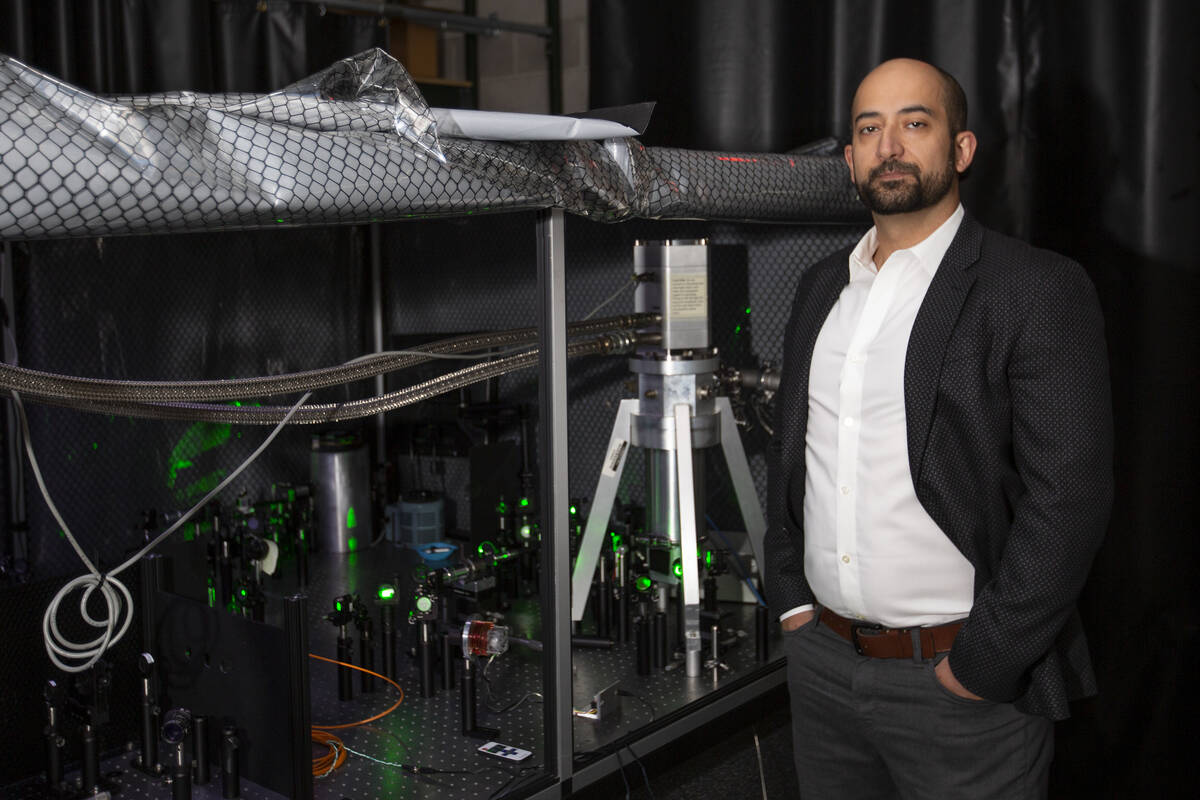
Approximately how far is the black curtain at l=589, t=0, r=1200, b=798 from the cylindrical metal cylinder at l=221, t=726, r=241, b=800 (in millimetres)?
1589

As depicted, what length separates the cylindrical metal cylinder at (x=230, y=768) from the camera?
1.59 m

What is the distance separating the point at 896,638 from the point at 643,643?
732mm

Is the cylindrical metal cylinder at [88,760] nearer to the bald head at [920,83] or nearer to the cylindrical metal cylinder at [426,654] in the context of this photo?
the cylindrical metal cylinder at [426,654]

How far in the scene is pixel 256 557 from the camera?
89.7 inches

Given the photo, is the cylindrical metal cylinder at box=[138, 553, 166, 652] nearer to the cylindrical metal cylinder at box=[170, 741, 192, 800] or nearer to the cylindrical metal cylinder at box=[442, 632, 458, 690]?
the cylindrical metal cylinder at box=[170, 741, 192, 800]

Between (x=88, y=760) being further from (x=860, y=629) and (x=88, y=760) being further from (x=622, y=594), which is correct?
(x=860, y=629)

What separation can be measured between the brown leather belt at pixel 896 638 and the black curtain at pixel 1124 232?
913 mm

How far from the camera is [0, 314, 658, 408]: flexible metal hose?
1532 mm

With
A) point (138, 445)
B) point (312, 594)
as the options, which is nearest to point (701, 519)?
point (312, 594)

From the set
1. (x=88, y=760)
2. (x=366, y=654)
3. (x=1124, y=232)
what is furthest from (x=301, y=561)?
(x=1124, y=232)

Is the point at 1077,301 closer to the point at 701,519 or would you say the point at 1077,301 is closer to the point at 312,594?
the point at 701,519

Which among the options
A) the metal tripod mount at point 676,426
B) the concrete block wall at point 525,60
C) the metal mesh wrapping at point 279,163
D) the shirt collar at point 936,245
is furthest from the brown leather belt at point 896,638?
the concrete block wall at point 525,60

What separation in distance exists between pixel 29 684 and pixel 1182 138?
2180 millimetres

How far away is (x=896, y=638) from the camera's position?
1418 millimetres
